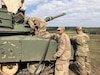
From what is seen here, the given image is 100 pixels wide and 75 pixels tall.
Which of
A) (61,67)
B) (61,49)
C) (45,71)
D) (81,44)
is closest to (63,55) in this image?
(61,49)

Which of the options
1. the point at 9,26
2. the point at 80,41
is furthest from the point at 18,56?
the point at 80,41

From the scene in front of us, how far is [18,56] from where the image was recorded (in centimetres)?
1144

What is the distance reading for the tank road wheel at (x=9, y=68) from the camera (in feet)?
38.2

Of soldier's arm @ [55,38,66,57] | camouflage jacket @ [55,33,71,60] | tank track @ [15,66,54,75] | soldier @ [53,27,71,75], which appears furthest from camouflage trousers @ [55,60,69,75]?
tank track @ [15,66,54,75]

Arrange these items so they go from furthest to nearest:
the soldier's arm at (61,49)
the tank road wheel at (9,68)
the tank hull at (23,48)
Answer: the tank road wheel at (9,68) < the soldier's arm at (61,49) < the tank hull at (23,48)

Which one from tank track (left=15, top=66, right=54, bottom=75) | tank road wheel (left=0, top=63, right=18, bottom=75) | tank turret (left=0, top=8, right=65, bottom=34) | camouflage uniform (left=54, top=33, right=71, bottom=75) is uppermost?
tank turret (left=0, top=8, right=65, bottom=34)

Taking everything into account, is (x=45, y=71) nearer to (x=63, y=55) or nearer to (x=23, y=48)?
(x=63, y=55)

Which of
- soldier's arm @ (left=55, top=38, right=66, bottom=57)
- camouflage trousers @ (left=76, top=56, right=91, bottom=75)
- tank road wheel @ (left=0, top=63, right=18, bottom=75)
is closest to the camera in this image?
soldier's arm @ (left=55, top=38, right=66, bottom=57)

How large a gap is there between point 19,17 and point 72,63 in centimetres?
327

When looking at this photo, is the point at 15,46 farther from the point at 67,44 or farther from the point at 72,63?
the point at 72,63

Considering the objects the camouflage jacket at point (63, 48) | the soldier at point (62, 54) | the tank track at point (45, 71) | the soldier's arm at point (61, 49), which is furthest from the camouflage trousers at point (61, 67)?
the tank track at point (45, 71)

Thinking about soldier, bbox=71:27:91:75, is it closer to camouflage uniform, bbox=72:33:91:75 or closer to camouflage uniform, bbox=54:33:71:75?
camouflage uniform, bbox=72:33:91:75

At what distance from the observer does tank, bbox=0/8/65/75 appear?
11339mm

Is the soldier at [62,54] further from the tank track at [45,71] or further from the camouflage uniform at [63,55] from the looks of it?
the tank track at [45,71]
